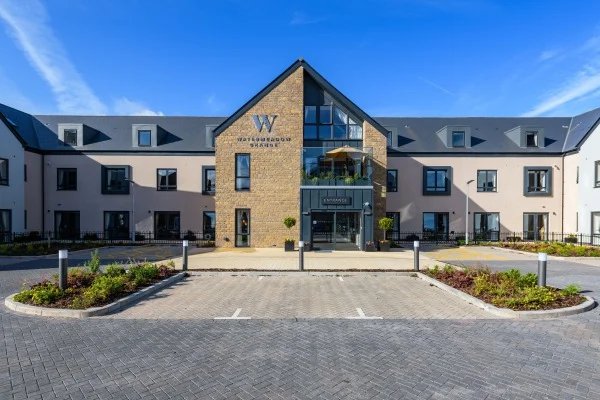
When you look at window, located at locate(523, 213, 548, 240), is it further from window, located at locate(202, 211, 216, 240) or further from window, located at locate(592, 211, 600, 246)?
window, located at locate(202, 211, 216, 240)

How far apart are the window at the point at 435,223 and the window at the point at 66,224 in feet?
87.9

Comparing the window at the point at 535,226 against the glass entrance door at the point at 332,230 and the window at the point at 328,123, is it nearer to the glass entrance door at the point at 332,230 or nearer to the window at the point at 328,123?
the glass entrance door at the point at 332,230

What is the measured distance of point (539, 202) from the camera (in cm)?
2848

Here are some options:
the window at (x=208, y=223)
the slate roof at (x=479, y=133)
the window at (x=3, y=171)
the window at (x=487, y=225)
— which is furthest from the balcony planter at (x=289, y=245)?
the window at (x=3, y=171)

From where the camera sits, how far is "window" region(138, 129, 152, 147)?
94.7 feet

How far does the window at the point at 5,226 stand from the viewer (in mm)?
24034

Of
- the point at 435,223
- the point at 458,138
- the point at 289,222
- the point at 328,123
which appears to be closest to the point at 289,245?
the point at 289,222

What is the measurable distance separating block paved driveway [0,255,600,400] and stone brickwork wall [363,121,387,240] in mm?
15025

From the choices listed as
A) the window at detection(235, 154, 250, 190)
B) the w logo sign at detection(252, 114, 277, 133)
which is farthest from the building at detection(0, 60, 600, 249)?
the w logo sign at detection(252, 114, 277, 133)

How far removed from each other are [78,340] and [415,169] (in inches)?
1037

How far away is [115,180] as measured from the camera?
28469 mm

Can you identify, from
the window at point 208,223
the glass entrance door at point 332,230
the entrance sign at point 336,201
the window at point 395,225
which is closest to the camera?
the entrance sign at point 336,201

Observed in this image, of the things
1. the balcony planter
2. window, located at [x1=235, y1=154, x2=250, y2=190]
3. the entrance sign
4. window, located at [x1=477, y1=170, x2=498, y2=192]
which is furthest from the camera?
window, located at [x1=477, y1=170, x2=498, y2=192]

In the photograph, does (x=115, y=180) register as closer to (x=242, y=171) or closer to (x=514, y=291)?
(x=242, y=171)
